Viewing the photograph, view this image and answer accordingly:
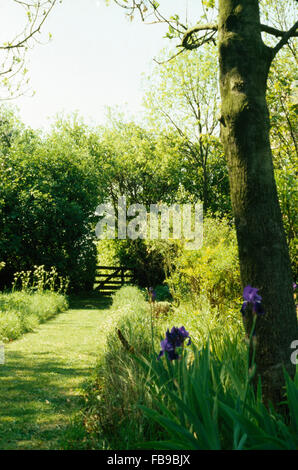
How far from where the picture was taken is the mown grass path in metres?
4.13

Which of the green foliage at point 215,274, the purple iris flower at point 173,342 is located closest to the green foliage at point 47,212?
the green foliage at point 215,274

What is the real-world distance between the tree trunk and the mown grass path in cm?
207

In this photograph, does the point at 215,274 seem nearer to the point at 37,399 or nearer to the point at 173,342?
the point at 37,399

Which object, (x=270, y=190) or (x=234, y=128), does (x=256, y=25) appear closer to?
(x=234, y=128)

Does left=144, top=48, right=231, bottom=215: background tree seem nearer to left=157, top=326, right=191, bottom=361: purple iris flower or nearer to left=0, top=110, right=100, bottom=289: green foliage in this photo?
left=0, top=110, right=100, bottom=289: green foliage

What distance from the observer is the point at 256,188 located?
3158mm

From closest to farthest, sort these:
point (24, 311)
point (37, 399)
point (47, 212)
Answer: point (37, 399)
point (24, 311)
point (47, 212)

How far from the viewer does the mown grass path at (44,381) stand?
4.13 meters

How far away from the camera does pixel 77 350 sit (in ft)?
25.9

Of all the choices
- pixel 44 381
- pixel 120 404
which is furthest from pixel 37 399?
pixel 120 404

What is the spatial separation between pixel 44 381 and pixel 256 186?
4.34 metres

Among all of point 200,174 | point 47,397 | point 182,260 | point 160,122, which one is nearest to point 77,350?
point 47,397

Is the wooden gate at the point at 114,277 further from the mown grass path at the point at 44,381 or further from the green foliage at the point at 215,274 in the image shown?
the green foliage at the point at 215,274
